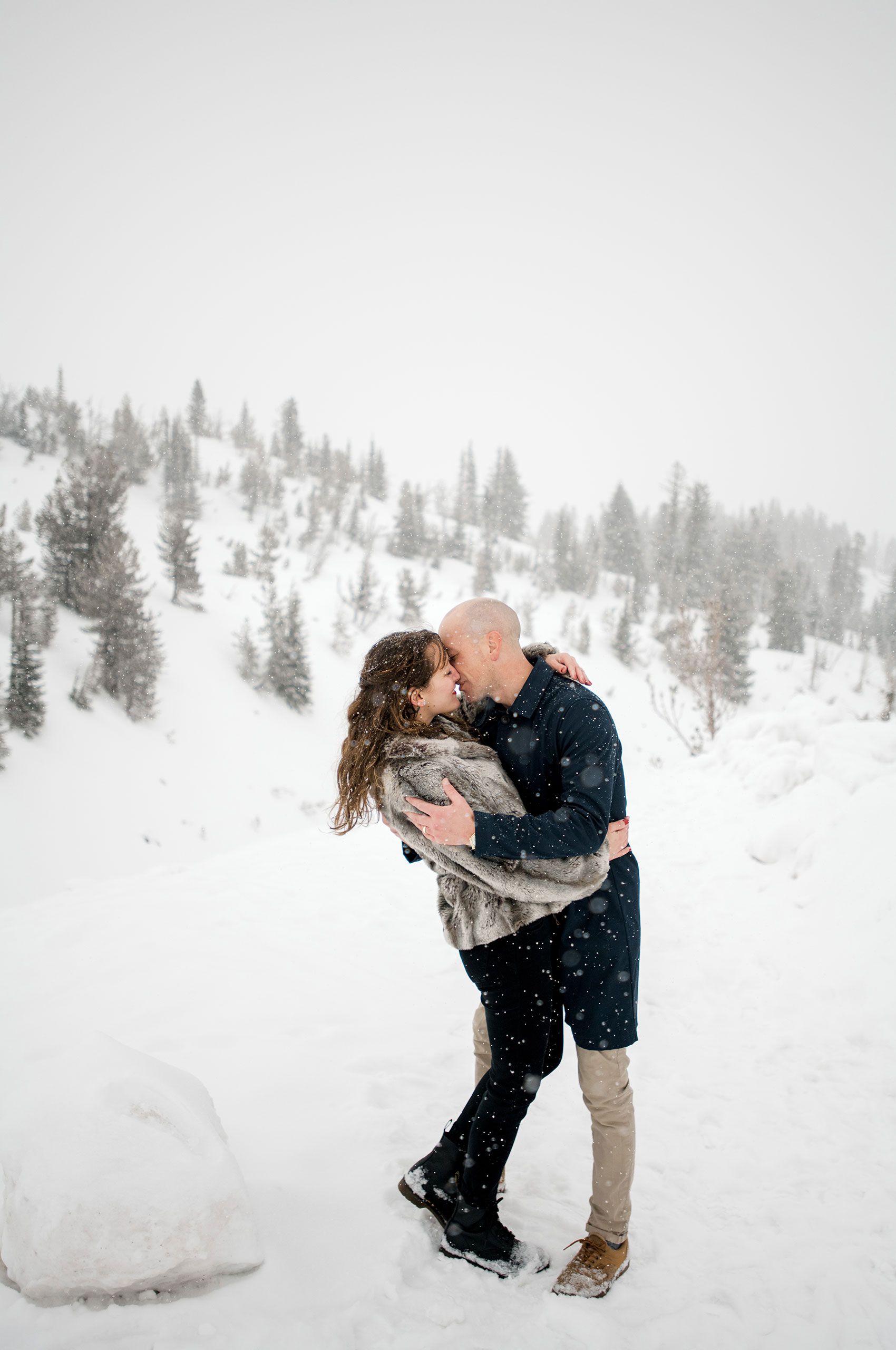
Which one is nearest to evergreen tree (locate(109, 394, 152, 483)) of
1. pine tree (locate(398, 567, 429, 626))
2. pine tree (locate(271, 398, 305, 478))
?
pine tree (locate(271, 398, 305, 478))

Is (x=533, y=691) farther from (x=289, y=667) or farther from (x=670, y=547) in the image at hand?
(x=670, y=547)

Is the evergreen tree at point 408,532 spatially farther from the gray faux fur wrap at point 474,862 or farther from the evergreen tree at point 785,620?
the gray faux fur wrap at point 474,862

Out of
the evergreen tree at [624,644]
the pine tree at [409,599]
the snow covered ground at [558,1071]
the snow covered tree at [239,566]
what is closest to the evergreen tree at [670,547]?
the evergreen tree at [624,644]

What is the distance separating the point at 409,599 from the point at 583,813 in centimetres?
3183

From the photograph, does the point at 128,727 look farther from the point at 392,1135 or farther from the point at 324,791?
the point at 392,1135

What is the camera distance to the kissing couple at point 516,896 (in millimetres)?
2152

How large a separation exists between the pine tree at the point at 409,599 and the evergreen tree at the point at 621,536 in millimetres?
24166

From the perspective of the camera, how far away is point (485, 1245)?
Answer: 2.27 meters

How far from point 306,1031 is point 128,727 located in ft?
46.6

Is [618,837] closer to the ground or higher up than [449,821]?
closer to the ground

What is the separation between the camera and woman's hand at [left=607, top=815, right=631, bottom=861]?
2.29 m

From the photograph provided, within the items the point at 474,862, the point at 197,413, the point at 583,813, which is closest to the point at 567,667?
the point at 583,813

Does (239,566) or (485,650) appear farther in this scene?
(239,566)

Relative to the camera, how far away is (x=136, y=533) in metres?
32.1
